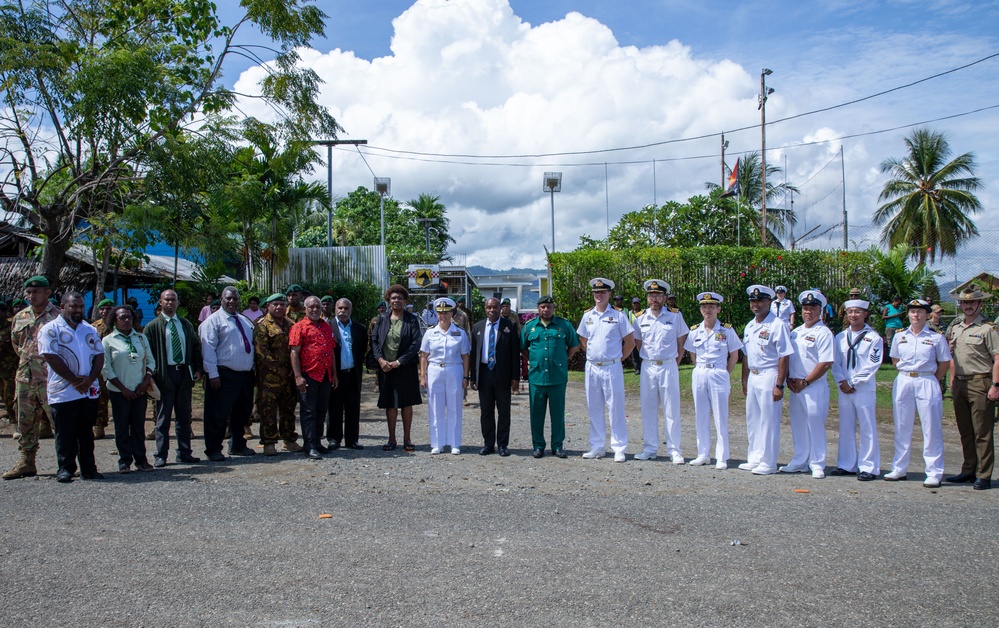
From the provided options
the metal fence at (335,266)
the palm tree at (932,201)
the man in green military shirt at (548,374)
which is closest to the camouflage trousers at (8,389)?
the man in green military shirt at (548,374)

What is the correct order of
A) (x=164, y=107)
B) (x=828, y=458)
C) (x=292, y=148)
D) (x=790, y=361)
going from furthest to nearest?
(x=292, y=148)
(x=164, y=107)
(x=828, y=458)
(x=790, y=361)

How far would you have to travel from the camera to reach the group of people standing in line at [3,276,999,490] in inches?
290

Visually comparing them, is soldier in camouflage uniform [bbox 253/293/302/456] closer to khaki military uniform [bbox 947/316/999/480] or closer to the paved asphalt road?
the paved asphalt road

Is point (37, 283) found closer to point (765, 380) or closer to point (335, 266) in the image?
point (765, 380)

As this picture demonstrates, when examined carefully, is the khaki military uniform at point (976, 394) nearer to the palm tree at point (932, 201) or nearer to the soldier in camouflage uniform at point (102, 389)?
the soldier in camouflage uniform at point (102, 389)

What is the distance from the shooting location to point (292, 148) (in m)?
13.7

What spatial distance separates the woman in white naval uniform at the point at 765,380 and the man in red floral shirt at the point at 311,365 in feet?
15.1

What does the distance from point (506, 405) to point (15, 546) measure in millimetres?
4956

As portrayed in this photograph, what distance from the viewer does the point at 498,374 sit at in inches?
349

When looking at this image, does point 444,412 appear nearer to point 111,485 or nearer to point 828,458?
point 111,485

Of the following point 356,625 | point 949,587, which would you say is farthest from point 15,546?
point 949,587

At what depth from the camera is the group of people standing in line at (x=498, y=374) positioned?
7.36 m

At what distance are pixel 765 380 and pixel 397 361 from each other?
4.04m

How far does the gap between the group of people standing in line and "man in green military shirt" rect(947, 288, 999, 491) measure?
2 cm
